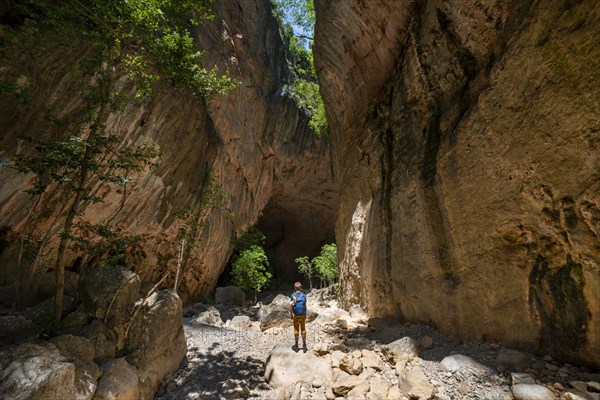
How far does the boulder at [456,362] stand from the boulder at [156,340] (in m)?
5.17

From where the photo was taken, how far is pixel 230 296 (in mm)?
16203

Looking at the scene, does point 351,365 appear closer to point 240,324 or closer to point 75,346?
point 75,346

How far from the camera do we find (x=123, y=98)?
657 centimetres

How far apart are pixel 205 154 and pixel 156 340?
10.4 metres

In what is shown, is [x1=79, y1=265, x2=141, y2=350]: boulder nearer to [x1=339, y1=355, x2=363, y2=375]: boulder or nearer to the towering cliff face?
[x1=339, y1=355, x2=363, y2=375]: boulder

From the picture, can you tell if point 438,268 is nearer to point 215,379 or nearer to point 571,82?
point 571,82

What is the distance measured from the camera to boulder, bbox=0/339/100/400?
377cm

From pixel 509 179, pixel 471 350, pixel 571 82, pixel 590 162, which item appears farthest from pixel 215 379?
pixel 571 82

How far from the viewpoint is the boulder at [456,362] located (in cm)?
443

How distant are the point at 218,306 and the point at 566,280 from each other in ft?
46.8

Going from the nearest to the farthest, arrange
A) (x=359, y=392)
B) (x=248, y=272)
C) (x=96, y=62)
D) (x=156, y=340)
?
(x=359, y=392), (x=156, y=340), (x=96, y=62), (x=248, y=272)

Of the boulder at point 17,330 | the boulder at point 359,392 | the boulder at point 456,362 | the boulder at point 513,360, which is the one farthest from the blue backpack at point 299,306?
the boulder at point 17,330

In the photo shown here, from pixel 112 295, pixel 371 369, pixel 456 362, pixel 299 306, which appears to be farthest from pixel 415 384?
pixel 112 295

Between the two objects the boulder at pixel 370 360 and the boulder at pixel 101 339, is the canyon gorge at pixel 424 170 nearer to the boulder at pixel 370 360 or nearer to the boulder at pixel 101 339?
the boulder at pixel 101 339
